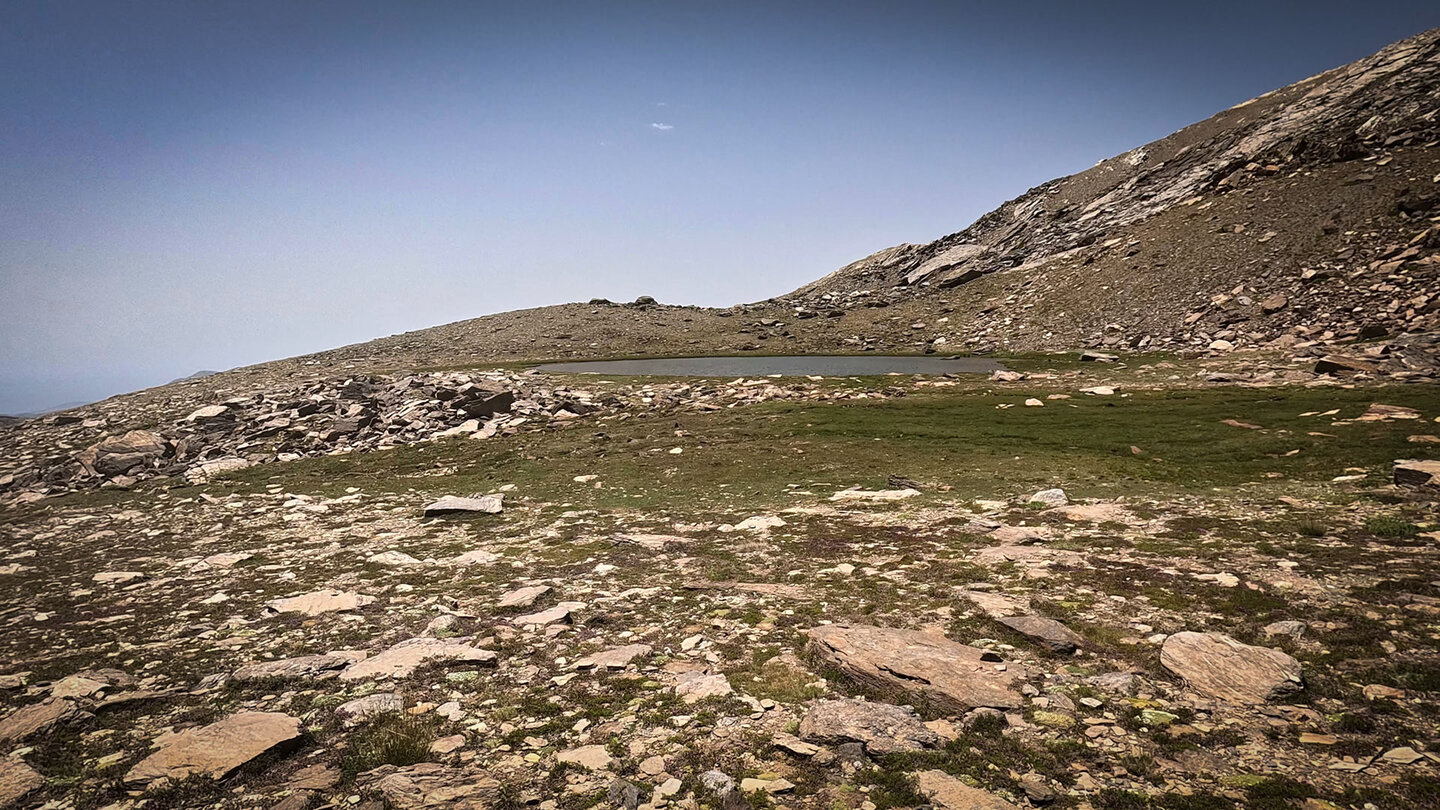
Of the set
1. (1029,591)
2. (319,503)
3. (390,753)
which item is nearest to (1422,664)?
(1029,591)

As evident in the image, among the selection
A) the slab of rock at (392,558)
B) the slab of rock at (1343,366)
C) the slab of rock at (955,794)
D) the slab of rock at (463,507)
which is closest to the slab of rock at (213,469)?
the slab of rock at (463,507)

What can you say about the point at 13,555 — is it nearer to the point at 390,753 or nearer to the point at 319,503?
the point at 319,503

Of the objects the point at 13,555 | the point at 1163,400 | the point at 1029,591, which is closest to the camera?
the point at 1029,591

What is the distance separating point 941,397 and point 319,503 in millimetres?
31132

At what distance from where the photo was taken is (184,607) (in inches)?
427

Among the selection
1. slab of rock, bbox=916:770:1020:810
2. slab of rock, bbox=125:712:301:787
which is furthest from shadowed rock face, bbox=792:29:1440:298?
slab of rock, bbox=125:712:301:787

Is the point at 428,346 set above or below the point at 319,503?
above

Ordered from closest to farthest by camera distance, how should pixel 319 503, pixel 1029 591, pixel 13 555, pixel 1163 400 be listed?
1. pixel 1029 591
2. pixel 13 555
3. pixel 319 503
4. pixel 1163 400

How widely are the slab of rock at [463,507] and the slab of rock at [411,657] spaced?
920 cm

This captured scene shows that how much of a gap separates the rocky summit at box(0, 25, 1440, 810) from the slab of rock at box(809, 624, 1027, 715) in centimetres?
5

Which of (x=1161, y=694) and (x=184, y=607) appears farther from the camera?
(x=184, y=607)

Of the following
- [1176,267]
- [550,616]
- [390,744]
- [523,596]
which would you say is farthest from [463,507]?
[1176,267]

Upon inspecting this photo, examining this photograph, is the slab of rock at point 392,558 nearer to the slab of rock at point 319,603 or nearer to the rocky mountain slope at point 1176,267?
the slab of rock at point 319,603

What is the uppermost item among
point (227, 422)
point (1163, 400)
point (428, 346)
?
point (428, 346)
